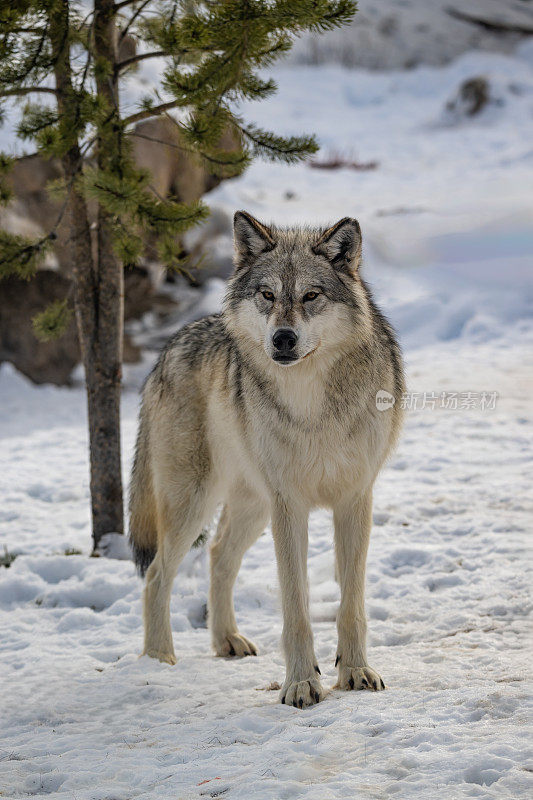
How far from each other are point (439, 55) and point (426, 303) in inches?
545

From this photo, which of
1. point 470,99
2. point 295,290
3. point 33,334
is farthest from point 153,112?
point 470,99

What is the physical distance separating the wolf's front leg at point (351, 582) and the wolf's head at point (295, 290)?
757 mm

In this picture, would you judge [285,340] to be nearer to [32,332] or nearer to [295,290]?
[295,290]

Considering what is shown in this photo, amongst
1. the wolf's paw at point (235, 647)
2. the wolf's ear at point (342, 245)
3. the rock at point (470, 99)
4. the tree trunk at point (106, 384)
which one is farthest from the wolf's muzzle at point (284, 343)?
the rock at point (470, 99)

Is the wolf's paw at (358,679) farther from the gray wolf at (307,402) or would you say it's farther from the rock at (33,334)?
the rock at (33,334)

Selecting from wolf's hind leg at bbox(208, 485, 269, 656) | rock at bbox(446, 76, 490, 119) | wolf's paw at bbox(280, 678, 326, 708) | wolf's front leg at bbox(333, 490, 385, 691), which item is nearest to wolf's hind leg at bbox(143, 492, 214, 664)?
wolf's hind leg at bbox(208, 485, 269, 656)

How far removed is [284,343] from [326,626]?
1872 mm

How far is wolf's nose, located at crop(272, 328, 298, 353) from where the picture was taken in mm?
3129

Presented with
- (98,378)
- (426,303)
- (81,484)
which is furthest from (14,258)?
(426,303)

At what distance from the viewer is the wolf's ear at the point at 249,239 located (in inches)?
140

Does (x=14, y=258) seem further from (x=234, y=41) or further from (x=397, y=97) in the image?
(x=397, y=97)

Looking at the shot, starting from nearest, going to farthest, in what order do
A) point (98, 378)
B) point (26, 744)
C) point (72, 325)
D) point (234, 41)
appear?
1. point (26, 744)
2. point (234, 41)
3. point (98, 378)
4. point (72, 325)

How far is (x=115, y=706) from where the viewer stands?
3.36 metres

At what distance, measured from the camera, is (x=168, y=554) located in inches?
164
